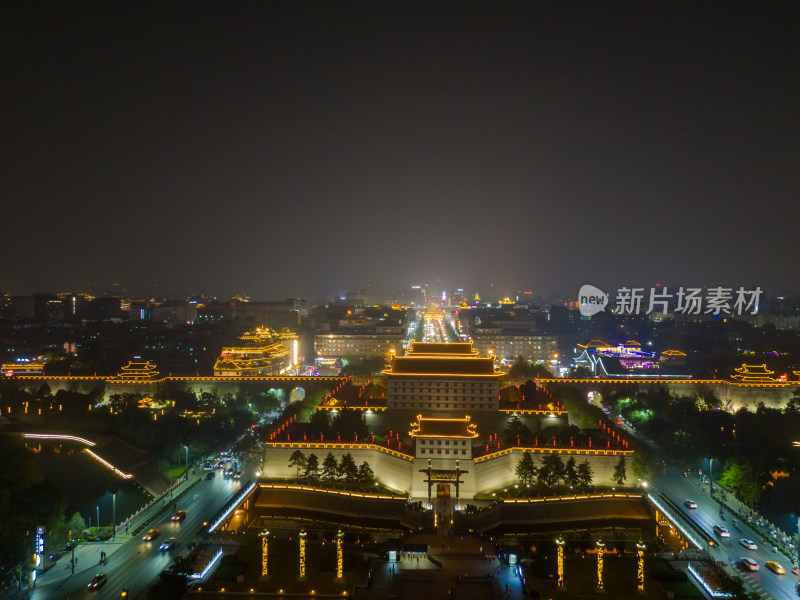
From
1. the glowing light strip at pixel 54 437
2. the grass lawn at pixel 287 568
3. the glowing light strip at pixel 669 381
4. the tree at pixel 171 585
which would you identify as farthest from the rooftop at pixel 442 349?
the tree at pixel 171 585

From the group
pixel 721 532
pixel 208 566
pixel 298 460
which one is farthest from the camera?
pixel 298 460

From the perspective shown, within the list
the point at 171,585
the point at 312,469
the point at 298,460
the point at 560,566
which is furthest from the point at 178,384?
the point at 560,566

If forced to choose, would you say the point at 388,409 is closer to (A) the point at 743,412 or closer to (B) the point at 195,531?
(B) the point at 195,531

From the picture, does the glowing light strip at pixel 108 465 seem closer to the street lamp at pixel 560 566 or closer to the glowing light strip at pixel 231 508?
the glowing light strip at pixel 231 508

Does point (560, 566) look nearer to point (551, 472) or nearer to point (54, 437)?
point (551, 472)

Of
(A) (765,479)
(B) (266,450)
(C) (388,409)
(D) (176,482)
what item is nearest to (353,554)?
(B) (266,450)

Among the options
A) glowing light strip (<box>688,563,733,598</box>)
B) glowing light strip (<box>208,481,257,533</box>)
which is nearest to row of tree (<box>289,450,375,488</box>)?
glowing light strip (<box>208,481,257,533</box>)

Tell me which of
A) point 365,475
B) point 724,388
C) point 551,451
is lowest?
point 365,475

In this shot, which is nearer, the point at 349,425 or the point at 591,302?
the point at 349,425
